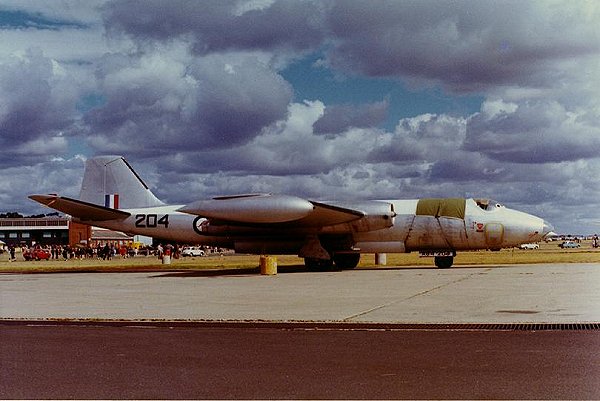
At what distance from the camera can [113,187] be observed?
3869cm

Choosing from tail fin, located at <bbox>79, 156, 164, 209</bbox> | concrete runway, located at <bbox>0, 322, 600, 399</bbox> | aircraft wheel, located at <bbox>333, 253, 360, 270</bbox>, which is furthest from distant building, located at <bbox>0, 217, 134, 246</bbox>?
concrete runway, located at <bbox>0, 322, 600, 399</bbox>

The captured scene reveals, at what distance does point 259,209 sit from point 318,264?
15.4ft

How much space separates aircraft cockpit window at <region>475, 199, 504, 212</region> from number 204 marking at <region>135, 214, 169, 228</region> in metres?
15.9

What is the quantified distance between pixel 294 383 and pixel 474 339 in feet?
14.5

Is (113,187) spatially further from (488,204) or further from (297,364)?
(297,364)

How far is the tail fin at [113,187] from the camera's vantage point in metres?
38.5

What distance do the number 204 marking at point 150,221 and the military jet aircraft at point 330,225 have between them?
52 millimetres

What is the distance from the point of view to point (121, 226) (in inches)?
1480

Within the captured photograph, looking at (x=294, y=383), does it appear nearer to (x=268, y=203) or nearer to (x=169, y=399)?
(x=169, y=399)

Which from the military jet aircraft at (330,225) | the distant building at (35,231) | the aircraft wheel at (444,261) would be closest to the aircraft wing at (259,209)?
the military jet aircraft at (330,225)

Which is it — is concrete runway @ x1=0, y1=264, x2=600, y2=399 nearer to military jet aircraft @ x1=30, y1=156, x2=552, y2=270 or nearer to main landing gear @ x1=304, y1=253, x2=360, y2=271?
military jet aircraft @ x1=30, y1=156, x2=552, y2=270

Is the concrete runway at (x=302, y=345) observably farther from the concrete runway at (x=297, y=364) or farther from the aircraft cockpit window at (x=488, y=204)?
the aircraft cockpit window at (x=488, y=204)

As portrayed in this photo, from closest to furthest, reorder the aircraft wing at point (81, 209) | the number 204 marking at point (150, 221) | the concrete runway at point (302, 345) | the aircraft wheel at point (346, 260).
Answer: the concrete runway at point (302, 345) < the aircraft wing at point (81, 209) < the aircraft wheel at point (346, 260) < the number 204 marking at point (150, 221)

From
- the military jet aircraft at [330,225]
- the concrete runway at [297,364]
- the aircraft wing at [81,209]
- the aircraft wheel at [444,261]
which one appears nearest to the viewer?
the concrete runway at [297,364]
